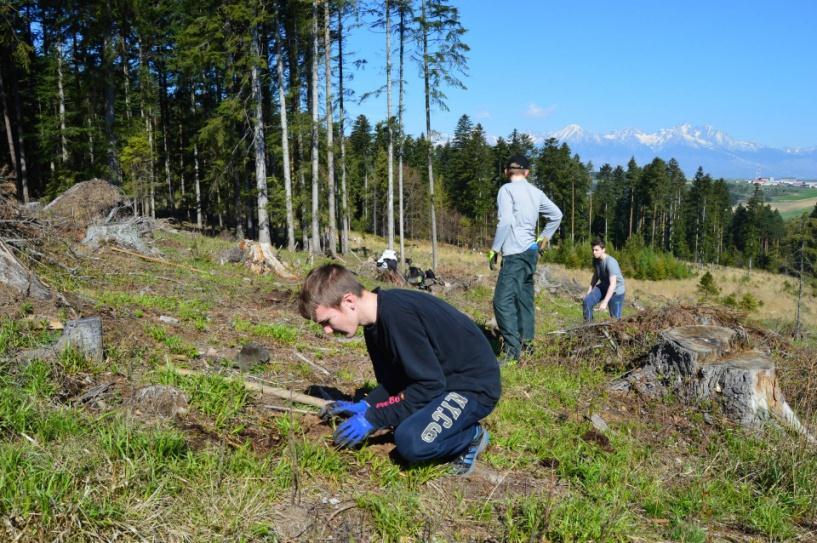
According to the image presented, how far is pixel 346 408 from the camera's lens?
149 inches

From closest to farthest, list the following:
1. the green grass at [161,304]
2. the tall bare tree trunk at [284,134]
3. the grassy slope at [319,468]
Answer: the grassy slope at [319,468]
the green grass at [161,304]
the tall bare tree trunk at [284,134]

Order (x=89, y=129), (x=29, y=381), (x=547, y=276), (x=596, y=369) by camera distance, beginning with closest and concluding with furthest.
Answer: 1. (x=29, y=381)
2. (x=596, y=369)
3. (x=547, y=276)
4. (x=89, y=129)

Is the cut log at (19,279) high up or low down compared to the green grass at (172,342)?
up

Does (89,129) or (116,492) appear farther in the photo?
(89,129)

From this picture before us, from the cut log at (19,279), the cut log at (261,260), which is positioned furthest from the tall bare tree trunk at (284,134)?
the cut log at (19,279)

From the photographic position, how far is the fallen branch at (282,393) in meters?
4.21

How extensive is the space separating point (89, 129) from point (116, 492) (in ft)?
85.7

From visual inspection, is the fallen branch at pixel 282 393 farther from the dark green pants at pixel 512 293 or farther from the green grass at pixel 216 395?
the dark green pants at pixel 512 293

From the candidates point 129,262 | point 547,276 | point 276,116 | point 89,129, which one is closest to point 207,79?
point 276,116

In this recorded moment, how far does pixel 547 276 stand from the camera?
22406mm

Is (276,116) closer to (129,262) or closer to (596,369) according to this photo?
(129,262)

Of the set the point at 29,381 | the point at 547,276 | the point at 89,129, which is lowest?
the point at 547,276

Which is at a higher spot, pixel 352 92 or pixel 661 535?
pixel 352 92

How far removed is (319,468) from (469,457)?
983 millimetres
